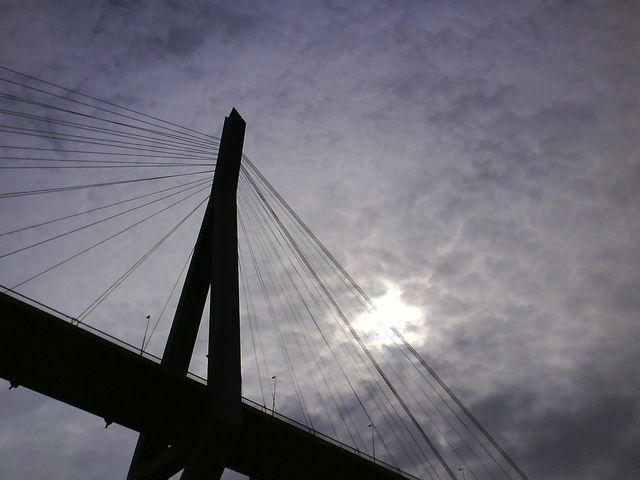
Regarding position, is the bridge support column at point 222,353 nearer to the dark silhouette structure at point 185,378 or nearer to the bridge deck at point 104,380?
the dark silhouette structure at point 185,378

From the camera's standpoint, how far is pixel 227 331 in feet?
56.0

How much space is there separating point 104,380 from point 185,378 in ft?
9.77

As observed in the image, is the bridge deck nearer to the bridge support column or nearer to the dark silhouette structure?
the dark silhouette structure

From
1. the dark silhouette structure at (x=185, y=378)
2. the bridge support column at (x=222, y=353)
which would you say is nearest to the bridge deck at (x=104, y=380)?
the dark silhouette structure at (x=185, y=378)

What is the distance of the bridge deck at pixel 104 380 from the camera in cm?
1677

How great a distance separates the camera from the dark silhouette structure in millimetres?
15844

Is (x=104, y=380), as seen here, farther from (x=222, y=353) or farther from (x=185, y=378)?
(x=222, y=353)

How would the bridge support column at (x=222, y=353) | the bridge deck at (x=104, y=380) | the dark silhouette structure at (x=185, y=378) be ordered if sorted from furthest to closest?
the bridge deck at (x=104, y=380), the dark silhouette structure at (x=185, y=378), the bridge support column at (x=222, y=353)

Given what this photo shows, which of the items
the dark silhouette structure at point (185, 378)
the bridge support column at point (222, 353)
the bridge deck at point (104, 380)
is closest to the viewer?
the bridge support column at point (222, 353)

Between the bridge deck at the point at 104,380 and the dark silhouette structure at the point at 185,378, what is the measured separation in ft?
0.12

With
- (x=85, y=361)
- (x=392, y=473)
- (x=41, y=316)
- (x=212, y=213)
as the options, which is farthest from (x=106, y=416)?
(x=392, y=473)

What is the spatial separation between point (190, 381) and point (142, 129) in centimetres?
1229

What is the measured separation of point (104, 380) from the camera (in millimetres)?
18438

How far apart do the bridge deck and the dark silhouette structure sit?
0.04 meters
